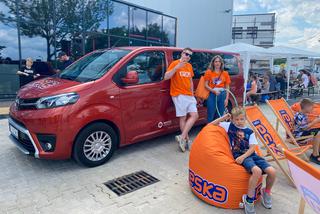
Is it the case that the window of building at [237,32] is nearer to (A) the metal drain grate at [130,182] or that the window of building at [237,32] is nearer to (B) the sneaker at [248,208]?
(A) the metal drain grate at [130,182]

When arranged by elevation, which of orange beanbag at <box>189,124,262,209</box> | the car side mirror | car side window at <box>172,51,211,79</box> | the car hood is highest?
car side window at <box>172,51,211,79</box>

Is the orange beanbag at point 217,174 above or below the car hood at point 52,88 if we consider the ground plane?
below

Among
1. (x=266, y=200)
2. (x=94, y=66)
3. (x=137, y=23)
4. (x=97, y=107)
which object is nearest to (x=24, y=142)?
(x=97, y=107)

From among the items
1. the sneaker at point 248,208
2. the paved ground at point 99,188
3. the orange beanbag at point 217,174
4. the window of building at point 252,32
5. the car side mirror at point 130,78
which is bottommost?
the paved ground at point 99,188

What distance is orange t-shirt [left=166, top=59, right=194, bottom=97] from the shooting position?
175 inches

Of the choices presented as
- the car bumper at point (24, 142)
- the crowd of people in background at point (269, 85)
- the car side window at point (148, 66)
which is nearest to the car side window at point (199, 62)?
the car side window at point (148, 66)

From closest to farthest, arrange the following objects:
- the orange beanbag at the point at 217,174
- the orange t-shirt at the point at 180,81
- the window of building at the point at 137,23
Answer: the orange beanbag at the point at 217,174 < the orange t-shirt at the point at 180,81 < the window of building at the point at 137,23

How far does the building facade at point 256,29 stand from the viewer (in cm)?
3325

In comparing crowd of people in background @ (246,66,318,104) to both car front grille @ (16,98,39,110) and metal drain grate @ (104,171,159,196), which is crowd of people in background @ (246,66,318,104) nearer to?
metal drain grate @ (104,171,159,196)

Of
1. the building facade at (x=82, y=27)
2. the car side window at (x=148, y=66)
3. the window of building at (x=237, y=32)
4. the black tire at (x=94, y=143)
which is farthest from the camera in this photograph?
the window of building at (x=237, y=32)

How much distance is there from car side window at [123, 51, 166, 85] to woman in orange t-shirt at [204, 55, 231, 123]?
0.92 metres

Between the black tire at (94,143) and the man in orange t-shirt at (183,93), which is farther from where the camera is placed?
the man in orange t-shirt at (183,93)

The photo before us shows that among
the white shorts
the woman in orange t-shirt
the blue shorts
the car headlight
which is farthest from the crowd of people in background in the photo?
the car headlight

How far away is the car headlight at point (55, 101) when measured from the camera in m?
3.45
